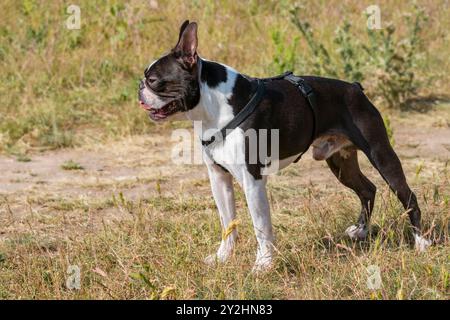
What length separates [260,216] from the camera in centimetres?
529

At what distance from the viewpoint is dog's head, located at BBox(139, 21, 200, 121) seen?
514cm

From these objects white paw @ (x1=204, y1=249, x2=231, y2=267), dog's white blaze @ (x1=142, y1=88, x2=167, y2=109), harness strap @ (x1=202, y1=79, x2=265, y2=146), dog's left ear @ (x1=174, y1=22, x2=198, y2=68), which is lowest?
white paw @ (x1=204, y1=249, x2=231, y2=267)

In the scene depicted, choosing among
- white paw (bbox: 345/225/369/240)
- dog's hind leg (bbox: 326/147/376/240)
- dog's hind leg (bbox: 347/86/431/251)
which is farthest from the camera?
dog's hind leg (bbox: 326/147/376/240)

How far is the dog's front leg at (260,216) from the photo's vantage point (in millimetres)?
5219

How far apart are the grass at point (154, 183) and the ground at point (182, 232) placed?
0.05 feet

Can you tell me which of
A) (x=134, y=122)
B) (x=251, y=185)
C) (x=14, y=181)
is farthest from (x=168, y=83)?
(x=134, y=122)

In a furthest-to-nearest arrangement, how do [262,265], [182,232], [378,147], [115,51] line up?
[115,51] → [182,232] → [378,147] → [262,265]

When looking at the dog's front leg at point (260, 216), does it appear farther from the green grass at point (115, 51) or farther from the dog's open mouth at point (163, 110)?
the green grass at point (115, 51)

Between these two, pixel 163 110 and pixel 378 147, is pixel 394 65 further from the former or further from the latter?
pixel 163 110

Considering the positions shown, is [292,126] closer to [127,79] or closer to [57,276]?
[57,276]

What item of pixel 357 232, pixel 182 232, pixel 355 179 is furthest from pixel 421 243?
pixel 182 232

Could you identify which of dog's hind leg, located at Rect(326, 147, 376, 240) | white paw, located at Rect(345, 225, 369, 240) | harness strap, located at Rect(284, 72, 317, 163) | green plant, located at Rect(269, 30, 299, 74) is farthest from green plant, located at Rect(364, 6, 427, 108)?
harness strap, located at Rect(284, 72, 317, 163)

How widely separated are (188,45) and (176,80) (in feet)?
0.71

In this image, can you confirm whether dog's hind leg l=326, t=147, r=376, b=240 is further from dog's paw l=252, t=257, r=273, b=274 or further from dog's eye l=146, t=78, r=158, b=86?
dog's eye l=146, t=78, r=158, b=86
